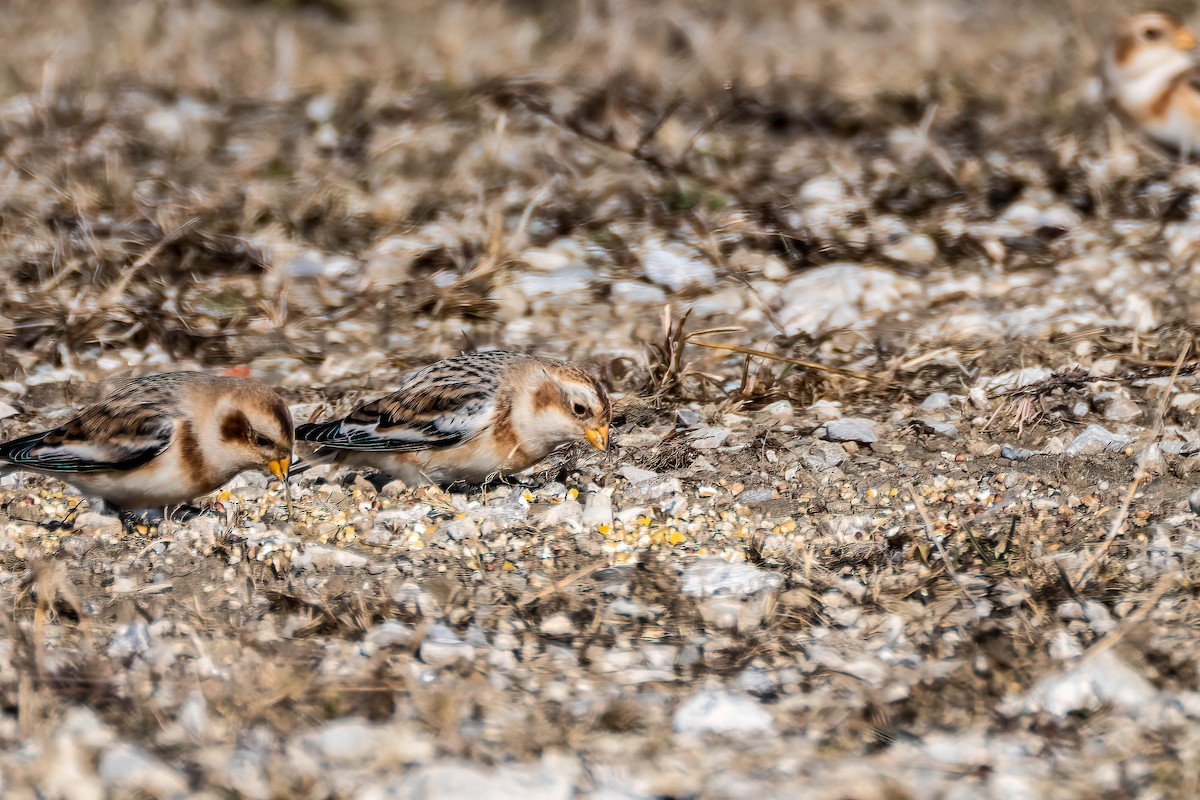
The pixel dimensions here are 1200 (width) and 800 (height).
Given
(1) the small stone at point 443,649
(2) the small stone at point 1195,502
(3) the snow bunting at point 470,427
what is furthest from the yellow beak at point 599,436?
(2) the small stone at point 1195,502

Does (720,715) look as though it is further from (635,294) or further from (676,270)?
(676,270)

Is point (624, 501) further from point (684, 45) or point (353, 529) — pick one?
point (684, 45)

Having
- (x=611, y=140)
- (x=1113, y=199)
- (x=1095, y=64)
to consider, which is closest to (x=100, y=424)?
(x=611, y=140)

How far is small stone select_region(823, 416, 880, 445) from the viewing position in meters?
4.38

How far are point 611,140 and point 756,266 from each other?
1.21 metres

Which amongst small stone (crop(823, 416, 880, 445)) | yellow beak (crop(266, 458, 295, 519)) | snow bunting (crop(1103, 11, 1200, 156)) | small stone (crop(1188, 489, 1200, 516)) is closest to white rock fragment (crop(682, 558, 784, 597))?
small stone (crop(823, 416, 880, 445))

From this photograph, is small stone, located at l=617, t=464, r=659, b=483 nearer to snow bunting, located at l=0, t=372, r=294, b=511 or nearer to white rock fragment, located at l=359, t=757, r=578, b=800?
snow bunting, located at l=0, t=372, r=294, b=511

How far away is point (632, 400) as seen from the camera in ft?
15.5

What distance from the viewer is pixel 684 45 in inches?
332

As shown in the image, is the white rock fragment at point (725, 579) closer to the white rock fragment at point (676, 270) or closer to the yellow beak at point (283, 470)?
the yellow beak at point (283, 470)

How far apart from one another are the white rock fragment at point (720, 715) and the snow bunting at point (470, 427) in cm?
142

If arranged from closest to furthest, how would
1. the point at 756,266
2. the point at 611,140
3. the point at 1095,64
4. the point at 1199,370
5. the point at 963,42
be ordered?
the point at 1199,370 → the point at 756,266 → the point at 611,140 → the point at 1095,64 → the point at 963,42

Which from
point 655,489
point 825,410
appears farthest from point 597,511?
point 825,410

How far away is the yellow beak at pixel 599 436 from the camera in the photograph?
4273 mm
